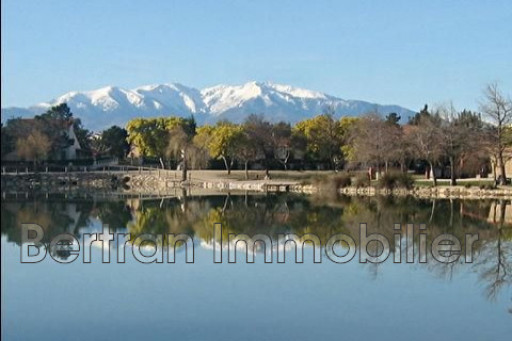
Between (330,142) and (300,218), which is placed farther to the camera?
(330,142)

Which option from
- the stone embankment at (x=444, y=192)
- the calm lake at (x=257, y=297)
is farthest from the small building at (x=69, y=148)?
the calm lake at (x=257, y=297)

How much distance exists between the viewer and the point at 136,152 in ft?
236

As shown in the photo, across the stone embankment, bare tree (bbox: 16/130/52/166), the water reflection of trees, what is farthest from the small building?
bare tree (bbox: 16/130/52/166)

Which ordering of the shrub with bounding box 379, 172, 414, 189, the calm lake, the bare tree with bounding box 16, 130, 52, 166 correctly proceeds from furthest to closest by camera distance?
the shrub with bounding box 379, 172, 414, 189 → the bare tree with bounding box 16, 130, 52, 166 → the calm lake

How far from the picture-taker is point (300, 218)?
2445 centimetres

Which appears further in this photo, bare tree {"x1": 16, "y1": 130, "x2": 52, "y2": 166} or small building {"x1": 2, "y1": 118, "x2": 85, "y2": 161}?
small building {"x1": 2, "y1": 118, "x2": 85, "y2": 161}

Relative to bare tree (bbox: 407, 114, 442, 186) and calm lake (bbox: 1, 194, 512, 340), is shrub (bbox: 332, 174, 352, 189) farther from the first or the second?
calm lake (bbox: 1, 194, 512, 340)

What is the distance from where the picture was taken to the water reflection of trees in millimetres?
17125

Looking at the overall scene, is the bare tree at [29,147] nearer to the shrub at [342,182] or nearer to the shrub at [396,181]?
the shrub at [396,181]

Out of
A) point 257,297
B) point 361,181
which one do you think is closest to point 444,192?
point 361,181

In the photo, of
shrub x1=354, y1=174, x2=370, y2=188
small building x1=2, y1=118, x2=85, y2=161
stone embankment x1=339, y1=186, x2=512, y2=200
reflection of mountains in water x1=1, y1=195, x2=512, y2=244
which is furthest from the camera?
small building x1=2, y1=118, x2=85, y2=161

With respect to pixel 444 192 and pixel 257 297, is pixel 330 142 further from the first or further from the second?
pixel 257 297

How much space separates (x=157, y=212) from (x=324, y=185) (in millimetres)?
15581

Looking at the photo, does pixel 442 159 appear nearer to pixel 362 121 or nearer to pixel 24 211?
pixel 362 121
